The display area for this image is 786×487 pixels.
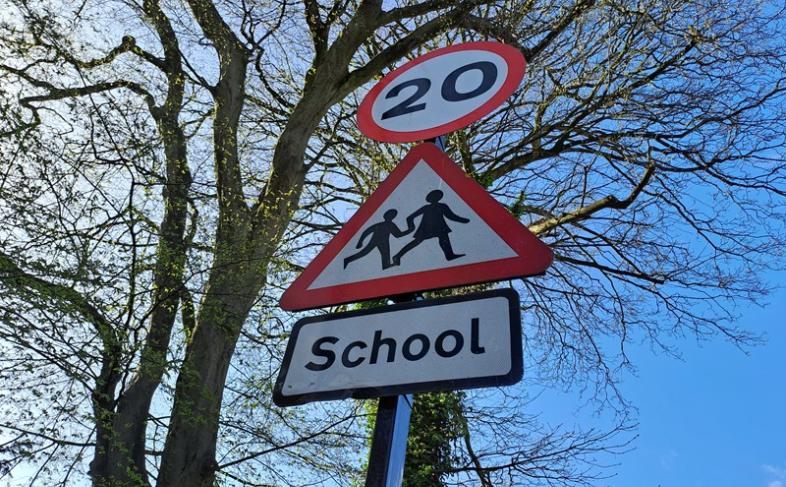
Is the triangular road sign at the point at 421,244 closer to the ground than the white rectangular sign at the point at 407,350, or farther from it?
farther from it

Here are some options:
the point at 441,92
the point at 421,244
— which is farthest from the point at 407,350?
the point at 441,92

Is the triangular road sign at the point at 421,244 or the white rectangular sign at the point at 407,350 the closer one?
the white rectangular sign at the point at 407,350

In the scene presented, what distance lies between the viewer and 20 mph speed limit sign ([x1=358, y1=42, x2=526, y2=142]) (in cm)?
218

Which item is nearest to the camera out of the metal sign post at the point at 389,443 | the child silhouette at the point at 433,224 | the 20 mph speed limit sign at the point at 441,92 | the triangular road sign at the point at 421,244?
the metal sign post at the point at 389,443

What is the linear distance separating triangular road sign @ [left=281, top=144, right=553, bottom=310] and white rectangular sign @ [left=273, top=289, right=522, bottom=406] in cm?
10

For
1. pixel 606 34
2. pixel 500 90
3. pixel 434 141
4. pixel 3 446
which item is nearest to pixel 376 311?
pixel 434 141

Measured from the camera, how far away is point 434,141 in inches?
86.2

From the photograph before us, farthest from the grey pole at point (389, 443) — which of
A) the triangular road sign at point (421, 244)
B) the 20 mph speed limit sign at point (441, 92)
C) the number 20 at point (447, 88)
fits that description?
the number 20 at point (447, 88)

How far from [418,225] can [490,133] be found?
17.5 ft

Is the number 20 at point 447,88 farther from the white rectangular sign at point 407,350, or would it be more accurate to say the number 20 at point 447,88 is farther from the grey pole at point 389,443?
the grey pole at point 389,443

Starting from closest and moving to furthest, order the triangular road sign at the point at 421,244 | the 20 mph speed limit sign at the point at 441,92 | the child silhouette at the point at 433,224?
the triangular road sign at the point at 421,244 < the child silhouette at the point at 433,224 < the 20 mph speed limit sign at the point at 441,92

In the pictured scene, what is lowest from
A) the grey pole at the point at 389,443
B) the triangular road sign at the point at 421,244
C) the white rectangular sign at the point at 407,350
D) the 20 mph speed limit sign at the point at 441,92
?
the grey pole at the point at 389,443

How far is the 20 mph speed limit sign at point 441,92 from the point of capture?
218 centimetres

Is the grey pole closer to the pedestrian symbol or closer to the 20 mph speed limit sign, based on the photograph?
the pedestrian symbol
